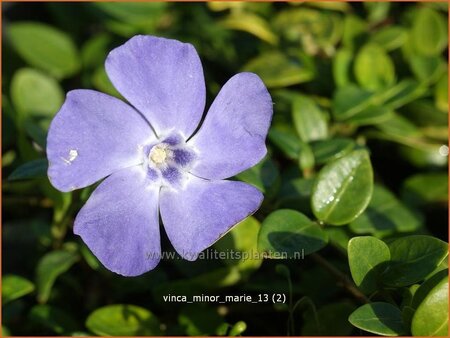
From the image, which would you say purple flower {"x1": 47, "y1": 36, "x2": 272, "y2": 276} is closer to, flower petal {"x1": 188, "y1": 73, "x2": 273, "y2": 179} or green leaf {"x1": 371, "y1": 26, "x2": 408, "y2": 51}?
flower petal {"x1": 188, "y1": 73, "x2": 273, "y2": 179}

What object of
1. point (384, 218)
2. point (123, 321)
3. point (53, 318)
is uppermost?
point (384, 218)

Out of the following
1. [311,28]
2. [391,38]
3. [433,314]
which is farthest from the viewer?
[311,28]

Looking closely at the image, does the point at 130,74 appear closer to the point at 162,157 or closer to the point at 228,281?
the point at 162,157

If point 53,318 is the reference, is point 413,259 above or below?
above

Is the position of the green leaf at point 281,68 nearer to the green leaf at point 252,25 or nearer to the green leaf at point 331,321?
the green leaf at point 252,25

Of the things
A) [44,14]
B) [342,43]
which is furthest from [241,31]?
[44,14]

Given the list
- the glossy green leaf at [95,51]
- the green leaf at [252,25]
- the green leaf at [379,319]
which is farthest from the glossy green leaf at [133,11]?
the green leaf at [379,319]

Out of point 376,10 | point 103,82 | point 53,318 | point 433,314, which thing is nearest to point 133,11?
point 103,82

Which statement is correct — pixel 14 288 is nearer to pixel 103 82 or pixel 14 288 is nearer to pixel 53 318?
pixel 53 318
